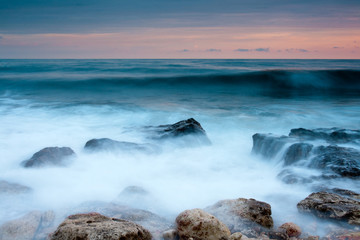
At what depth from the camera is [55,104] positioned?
39.9 feet

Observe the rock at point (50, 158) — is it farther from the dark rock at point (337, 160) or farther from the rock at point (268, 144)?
the dark rock at point (337, 160)

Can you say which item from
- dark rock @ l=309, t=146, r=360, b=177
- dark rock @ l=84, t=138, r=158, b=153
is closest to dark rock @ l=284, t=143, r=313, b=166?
dark rock @ l=309, t=146, r=360, b=177

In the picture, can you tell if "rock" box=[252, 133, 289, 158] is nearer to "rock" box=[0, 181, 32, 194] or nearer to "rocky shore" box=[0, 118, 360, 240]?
"rocky shore" box=[0, 118, 360, 240]

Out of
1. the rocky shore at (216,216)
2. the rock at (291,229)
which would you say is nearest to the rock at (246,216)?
the rocky shore at (216,216)

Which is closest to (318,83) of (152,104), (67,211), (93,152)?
(152,104)

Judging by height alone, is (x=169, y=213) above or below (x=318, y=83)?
below

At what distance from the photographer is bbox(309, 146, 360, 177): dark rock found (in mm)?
4210

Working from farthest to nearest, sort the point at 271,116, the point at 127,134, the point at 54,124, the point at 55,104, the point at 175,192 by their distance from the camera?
the point at 55,104, the point at 271,116, the point at 54,124, the point at 127,134, the point at 175,192

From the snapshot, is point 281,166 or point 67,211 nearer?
point 67,211

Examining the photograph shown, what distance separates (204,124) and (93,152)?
421 cm

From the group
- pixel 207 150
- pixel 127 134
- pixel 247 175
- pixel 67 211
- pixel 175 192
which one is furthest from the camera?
pixel 127 134

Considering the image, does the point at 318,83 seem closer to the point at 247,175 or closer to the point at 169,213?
the point at 247,175

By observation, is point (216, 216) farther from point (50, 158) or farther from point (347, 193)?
point (50, 158)

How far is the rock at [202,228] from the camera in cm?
264
